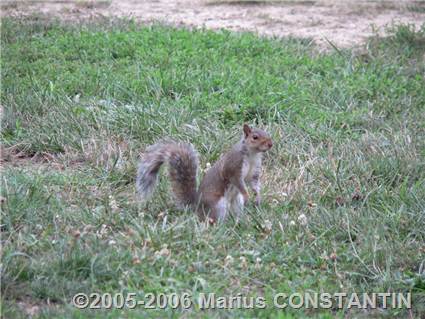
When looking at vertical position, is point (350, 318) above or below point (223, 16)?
below

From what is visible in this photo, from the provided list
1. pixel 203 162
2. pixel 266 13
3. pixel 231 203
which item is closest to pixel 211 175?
pixel 231 203

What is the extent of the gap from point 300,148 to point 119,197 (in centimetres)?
153

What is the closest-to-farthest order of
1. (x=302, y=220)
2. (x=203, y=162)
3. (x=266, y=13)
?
(x=302, y=220)
(x=203, y=162)
(x=266, y=13)

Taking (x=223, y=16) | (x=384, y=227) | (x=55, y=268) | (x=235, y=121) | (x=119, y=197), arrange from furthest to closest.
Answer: (x=223, y=16) < (x=235, y=121) < (x=119, y=197) < (x=384, y=227) < (x=55, y=268)

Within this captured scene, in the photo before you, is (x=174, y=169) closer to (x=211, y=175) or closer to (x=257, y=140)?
(x=211, y=175)

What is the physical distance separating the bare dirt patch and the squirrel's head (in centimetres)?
370

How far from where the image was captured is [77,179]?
6.17m

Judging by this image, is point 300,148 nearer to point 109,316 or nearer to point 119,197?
Result: point 119,197

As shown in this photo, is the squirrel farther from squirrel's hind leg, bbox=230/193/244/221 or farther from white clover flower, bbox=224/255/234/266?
white clover flower, bbox=224/255/234/266

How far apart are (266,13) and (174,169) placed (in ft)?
15.8

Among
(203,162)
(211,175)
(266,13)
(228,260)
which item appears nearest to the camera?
(228,260)

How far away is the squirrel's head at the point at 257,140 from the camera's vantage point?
5746 millimetres

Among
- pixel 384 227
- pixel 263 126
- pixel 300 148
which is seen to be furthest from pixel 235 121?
pixel 384 227

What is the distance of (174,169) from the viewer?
18.5ft
